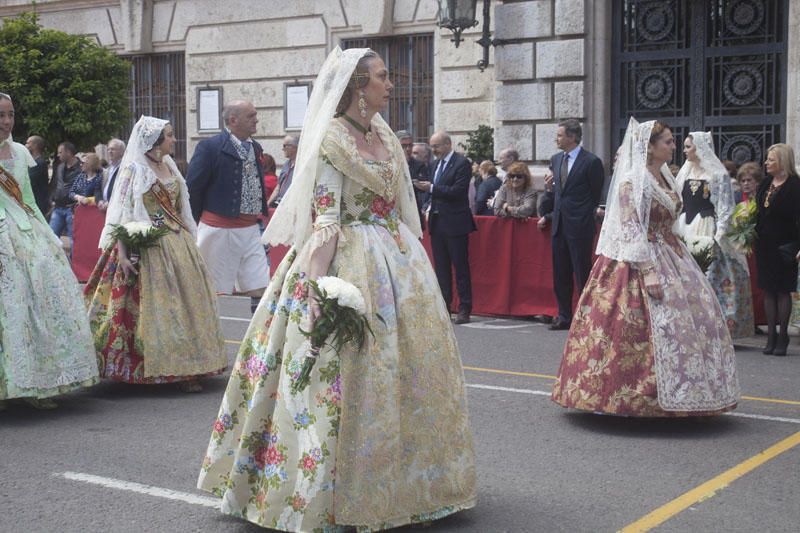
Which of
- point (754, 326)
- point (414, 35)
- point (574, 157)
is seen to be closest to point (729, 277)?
point (754, 326)

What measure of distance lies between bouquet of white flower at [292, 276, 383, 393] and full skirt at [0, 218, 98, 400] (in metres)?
3.15

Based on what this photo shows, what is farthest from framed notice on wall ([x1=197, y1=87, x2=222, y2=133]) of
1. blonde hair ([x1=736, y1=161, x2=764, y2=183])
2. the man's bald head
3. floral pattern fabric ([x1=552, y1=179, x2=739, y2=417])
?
floral pattern fabric ([x1=552, y1=179, x2=739, y2=417])

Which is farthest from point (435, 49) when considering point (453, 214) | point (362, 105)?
point (362, 105)

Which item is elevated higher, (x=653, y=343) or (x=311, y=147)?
(x=311, y=147)

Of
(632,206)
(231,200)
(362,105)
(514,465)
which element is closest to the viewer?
(362,105)

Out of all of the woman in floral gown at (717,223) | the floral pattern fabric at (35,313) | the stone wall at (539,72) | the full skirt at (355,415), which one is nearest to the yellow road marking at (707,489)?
the full skirt at (355,415)

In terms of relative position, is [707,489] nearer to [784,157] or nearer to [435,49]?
[784,157]

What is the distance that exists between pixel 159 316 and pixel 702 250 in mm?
4242

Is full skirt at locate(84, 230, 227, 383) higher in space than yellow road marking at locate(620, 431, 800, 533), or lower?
higher

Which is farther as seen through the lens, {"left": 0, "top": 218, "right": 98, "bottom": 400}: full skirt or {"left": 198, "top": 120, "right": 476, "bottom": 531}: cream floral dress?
{"left": 0, "top": 218, "right": 98, "bottom": 400}: full skirt

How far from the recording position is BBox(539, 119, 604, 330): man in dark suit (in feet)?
37.7

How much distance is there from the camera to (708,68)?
48.7ft

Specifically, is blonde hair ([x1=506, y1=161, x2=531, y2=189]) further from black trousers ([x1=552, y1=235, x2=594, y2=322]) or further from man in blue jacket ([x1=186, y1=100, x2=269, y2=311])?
man in blue jacket ([x1=186, y1=100, x2=269, y2=311])

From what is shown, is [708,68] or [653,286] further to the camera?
[708,68]
